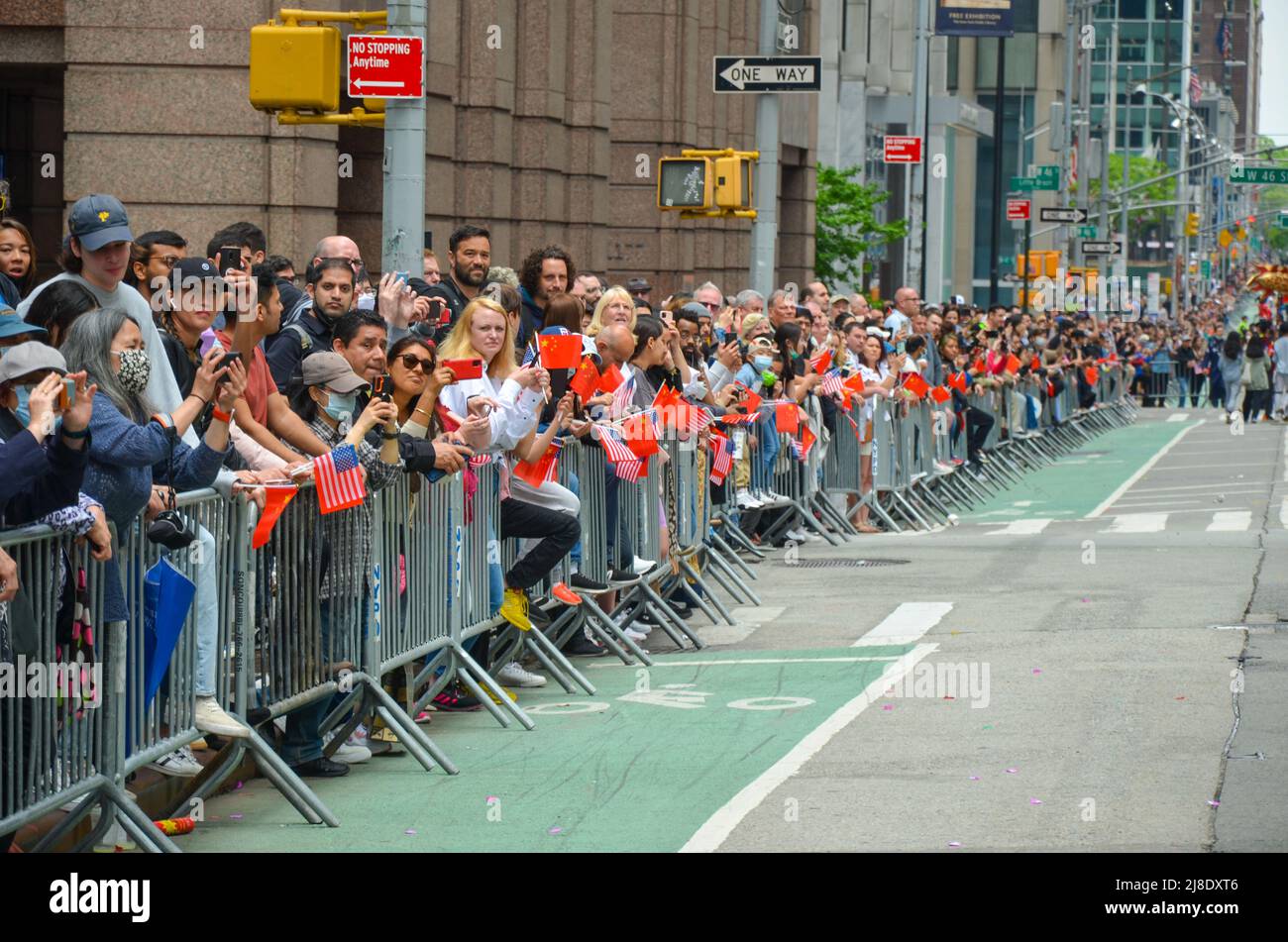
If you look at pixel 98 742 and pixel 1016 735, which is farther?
pixel 1016 735

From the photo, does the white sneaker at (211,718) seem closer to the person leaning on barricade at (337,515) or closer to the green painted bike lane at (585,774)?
the green painted bike lane at (585,774)

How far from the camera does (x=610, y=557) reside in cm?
1294

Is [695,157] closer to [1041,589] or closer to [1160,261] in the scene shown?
[1041,589]

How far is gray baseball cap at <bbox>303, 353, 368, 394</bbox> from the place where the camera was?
31.7 feet

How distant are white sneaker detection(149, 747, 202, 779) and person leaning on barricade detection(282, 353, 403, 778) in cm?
55

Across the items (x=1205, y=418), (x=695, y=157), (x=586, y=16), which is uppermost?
(x=586, y=16)

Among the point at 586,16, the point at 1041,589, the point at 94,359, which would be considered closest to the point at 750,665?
the point at 1041,589

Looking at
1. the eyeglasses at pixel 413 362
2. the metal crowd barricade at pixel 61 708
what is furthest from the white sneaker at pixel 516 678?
the metal crowd barricade at pixel 61 708

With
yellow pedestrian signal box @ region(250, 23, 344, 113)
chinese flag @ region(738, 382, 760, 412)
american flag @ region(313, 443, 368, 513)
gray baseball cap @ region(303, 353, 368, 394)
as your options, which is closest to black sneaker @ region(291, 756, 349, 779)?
american flag @ region(313, 443, 368, 513)

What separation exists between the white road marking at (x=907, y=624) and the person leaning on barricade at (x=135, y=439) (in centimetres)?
595

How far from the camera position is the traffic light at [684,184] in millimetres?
23281

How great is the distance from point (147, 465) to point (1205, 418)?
42251 millimetres

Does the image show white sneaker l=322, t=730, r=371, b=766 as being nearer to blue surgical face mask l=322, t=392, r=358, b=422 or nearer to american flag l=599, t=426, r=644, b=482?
blue surgical face mask l=322, t=392, r=358, b=422

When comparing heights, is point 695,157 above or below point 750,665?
above
